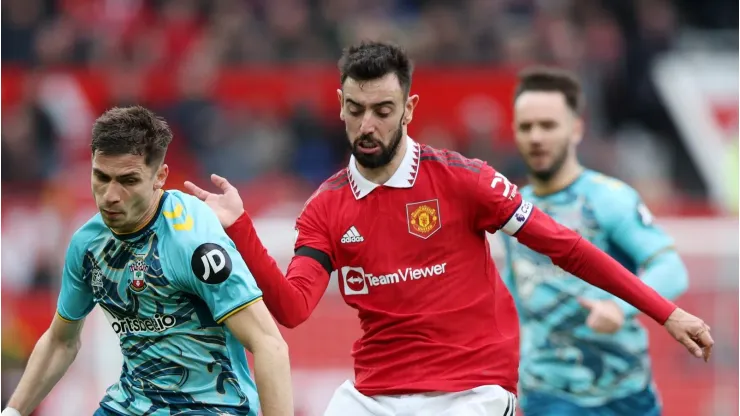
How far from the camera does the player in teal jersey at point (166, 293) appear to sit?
4.79 m

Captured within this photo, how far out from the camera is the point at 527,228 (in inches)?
217

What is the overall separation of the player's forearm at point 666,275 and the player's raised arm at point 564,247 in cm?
106

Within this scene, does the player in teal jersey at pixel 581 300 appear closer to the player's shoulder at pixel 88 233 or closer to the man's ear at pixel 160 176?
the man's ear at pixel 160 176

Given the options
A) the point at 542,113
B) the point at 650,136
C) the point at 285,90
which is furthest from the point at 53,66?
the point at 542,113

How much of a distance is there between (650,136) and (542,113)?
841 cm

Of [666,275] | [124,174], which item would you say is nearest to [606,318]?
[666,275]

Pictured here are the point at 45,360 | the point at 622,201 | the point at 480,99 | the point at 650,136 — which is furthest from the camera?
the point at 650,136

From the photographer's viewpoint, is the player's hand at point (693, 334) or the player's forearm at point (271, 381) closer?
the player's forearm at point (271, 381)

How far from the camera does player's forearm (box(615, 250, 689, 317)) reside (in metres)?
6.56

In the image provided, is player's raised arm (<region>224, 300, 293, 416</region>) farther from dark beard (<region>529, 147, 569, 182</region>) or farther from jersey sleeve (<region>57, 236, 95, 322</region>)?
dark beard (<region>529, 147, 569, 182</region>)

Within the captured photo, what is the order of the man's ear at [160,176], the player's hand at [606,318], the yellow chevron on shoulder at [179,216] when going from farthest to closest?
the player's hand at [606,318] → the man's ear at [160,176] → the yellow chevron on shoulder at [179,216]

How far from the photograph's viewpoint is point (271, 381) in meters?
4.73

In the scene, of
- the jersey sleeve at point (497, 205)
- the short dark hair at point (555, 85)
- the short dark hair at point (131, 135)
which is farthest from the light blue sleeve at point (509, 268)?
the short dark hair at point (131, 135)

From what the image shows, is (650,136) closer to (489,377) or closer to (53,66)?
(53,66)
